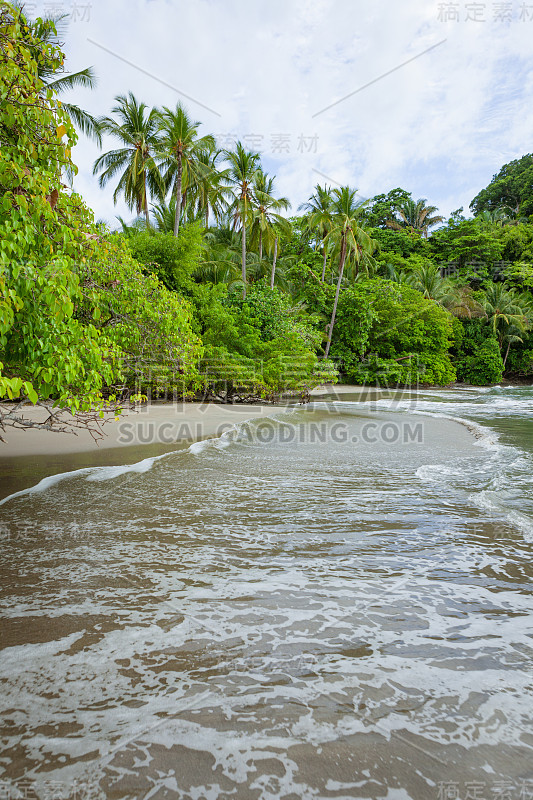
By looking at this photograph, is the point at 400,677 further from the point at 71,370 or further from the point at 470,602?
the point at 71,370

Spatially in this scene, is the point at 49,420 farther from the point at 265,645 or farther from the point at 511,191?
the point at 511,191

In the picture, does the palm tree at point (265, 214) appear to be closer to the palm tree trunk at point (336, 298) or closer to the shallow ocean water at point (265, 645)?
the palm tree trunk at point (336, 298)

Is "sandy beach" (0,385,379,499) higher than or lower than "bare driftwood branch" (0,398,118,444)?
lower

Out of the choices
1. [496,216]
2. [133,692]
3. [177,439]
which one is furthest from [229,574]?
[496,216]

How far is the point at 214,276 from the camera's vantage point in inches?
1077

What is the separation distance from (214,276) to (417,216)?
28.6m

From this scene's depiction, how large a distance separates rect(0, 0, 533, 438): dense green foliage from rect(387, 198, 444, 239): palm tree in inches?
6.1

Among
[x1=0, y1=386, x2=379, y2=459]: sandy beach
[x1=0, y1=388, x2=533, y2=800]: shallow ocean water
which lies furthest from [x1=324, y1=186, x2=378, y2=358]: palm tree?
[x1=0, y1=388, x2=533, y2=800]: shallow ocean water

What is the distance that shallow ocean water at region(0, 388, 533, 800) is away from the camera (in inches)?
70.7

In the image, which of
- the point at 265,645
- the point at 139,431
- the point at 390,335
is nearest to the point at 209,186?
the point at 390,335

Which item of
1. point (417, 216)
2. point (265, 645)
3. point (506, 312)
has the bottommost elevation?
point (265, 645)

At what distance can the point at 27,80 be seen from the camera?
336 centimetres

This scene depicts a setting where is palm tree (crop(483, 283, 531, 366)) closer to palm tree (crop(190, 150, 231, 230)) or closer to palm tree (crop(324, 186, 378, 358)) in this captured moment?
palm tree (crop(324, 186, 378, 358))

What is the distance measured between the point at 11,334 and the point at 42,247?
0.85m
